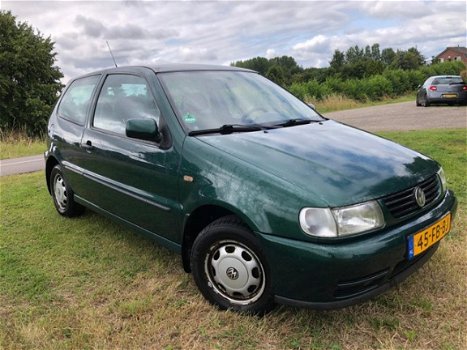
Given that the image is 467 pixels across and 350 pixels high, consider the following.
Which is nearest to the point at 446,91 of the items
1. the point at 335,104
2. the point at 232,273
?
the point at 335,104

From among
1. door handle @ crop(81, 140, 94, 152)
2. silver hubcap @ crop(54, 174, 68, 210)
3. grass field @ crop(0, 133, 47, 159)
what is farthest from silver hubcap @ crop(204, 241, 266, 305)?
grass field @ crop(0, 133, 47, 159)

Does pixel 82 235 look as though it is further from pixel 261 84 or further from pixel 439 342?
pixel 439 342

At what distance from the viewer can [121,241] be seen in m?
4.30

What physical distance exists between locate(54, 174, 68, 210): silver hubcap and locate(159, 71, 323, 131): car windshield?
2240 mm

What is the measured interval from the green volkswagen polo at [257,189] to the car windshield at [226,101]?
0.04 ft

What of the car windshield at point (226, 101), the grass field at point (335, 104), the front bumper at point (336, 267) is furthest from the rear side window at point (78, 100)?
the grass field at point (335, 104)

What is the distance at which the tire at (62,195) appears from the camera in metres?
4.91

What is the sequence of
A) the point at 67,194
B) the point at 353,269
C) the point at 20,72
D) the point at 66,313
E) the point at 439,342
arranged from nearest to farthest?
the point at 353,269
the point at 439,342
the point at 66,313
the point at 67,194
the point at 20,72

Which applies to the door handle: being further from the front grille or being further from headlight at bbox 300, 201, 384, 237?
the front grille

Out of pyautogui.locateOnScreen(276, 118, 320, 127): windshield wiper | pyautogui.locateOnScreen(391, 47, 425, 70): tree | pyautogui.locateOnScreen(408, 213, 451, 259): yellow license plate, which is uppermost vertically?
pyautogui.locateOnScreen(391, 47, 425, 70): tree

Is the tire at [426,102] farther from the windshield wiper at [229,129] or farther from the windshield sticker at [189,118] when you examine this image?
the windshield sticker at [189,118]

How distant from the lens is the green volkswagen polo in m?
2.43

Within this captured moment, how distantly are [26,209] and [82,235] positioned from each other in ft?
5.08

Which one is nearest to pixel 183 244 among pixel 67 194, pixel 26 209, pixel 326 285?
pixel 326 285
